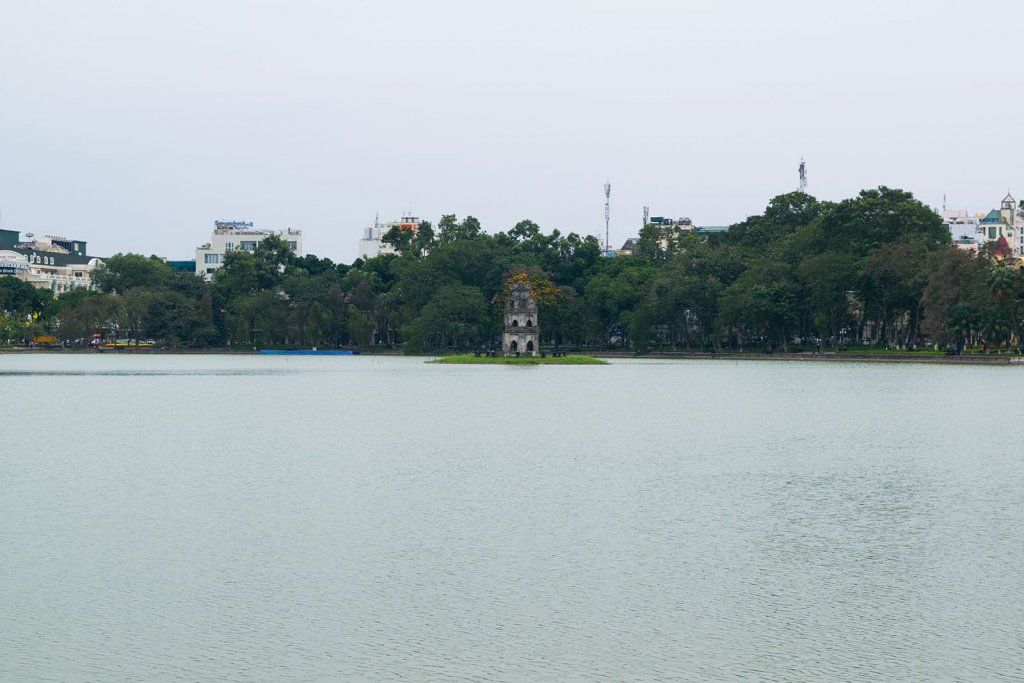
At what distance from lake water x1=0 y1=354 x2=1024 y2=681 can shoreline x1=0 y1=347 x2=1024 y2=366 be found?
207 ft

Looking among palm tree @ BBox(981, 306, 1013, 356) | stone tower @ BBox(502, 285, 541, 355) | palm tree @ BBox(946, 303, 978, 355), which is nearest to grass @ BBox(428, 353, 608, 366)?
stone tower @ BBox(502, 285, 541, 355)

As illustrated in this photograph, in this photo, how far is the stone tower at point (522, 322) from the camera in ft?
441

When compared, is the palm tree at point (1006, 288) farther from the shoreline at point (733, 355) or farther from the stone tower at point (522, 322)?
the stone tower at point (522, 322)

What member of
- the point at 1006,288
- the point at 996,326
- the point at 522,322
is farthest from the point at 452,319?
the point at 1006,288

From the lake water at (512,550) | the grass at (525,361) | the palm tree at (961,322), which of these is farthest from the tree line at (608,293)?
the lake water at (512,550)

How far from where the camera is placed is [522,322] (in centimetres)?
13500

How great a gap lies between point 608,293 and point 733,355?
1752cm

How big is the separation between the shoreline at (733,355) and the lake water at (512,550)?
63.0 meters

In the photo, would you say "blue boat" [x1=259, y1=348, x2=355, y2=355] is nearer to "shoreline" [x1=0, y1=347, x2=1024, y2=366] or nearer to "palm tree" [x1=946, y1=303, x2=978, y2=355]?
"shoreline" [x1=0, y1=347, x2=1024, y2=366]

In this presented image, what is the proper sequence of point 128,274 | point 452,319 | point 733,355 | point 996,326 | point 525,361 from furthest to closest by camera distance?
1. point 128,274
2. point 452,319
3. point 733,355
4. point 525,361
5. point 996,326

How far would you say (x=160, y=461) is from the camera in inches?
1620

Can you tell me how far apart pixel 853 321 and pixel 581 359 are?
1227 inches

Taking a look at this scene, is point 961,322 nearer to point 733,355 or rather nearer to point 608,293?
point 733,355

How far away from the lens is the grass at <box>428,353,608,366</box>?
130 m
